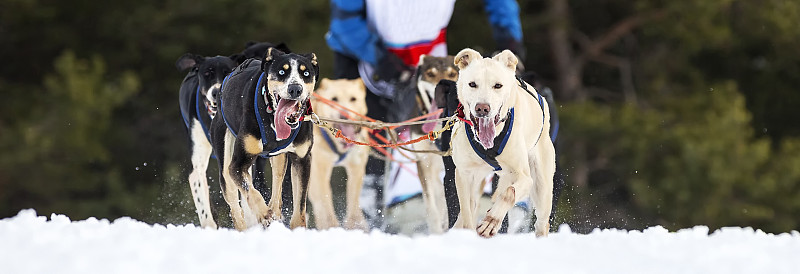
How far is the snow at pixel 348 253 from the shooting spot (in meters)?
4.64

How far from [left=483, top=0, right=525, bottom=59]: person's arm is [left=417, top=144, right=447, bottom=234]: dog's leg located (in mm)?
1241

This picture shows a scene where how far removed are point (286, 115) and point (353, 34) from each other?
10.0 feet

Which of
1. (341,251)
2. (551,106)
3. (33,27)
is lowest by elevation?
(33,27)

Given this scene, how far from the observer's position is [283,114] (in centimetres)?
564

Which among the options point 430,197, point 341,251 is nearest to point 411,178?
point 430,197

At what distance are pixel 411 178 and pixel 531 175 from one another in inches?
137

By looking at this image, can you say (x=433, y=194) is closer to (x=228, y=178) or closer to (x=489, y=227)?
(x=228, y=178)

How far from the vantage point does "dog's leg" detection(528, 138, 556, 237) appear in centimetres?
606

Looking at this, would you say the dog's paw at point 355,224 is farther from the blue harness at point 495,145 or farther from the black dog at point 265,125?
the blue harness at point 495,145

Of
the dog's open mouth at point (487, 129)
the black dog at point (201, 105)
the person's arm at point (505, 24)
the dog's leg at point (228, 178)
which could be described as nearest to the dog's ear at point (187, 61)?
the black dog at point (201, 105)

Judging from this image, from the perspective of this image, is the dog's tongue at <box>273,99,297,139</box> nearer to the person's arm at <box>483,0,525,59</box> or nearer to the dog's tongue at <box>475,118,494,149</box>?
the dog's tongue at <box>475,118,494,149</box>

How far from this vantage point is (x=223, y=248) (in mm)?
4992

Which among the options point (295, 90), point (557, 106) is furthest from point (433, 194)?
point (557, 106)

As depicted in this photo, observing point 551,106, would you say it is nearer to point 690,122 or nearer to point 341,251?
point 341,251
